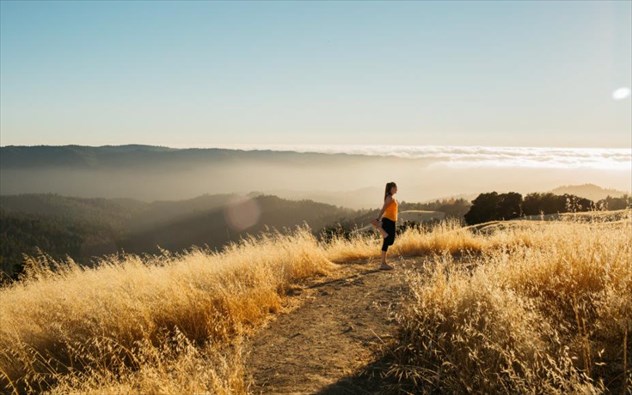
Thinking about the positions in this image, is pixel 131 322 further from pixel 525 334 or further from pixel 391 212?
pixel 391 212

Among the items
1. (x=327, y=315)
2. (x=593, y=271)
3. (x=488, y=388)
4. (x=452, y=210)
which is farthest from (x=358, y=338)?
(x=452, y=210)

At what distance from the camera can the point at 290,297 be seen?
8.12 m

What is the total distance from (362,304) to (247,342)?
2.24 metres

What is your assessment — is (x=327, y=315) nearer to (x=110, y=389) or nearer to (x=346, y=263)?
(x=110, y=389)

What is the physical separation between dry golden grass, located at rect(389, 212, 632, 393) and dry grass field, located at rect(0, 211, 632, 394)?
17 mm

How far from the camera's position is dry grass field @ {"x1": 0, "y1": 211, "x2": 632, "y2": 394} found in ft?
11.8

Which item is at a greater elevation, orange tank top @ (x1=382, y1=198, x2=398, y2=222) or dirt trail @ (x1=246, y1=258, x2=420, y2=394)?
orange tank top @ (x1=382, y1=198, x2=398, y2=222)

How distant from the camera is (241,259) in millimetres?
9773

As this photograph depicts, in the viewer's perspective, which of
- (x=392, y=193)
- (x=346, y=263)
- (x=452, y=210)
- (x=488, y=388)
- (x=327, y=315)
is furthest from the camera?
(x=452, y=210)

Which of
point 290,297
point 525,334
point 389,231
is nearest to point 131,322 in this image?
point 290,297

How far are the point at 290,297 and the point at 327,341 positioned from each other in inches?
104

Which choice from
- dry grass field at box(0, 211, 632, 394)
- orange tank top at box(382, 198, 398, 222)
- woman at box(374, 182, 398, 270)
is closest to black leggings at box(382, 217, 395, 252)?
woman at box(374, 182, 398, 270)

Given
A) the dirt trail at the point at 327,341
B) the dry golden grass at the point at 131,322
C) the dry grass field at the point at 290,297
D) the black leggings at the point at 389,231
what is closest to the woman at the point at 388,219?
the black leggings at the point at 389,231

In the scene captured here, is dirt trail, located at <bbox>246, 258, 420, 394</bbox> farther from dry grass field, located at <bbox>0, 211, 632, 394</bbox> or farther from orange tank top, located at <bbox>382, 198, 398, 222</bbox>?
orange tank top, located at <bbox>382, 198, 398, 222</bbox>
